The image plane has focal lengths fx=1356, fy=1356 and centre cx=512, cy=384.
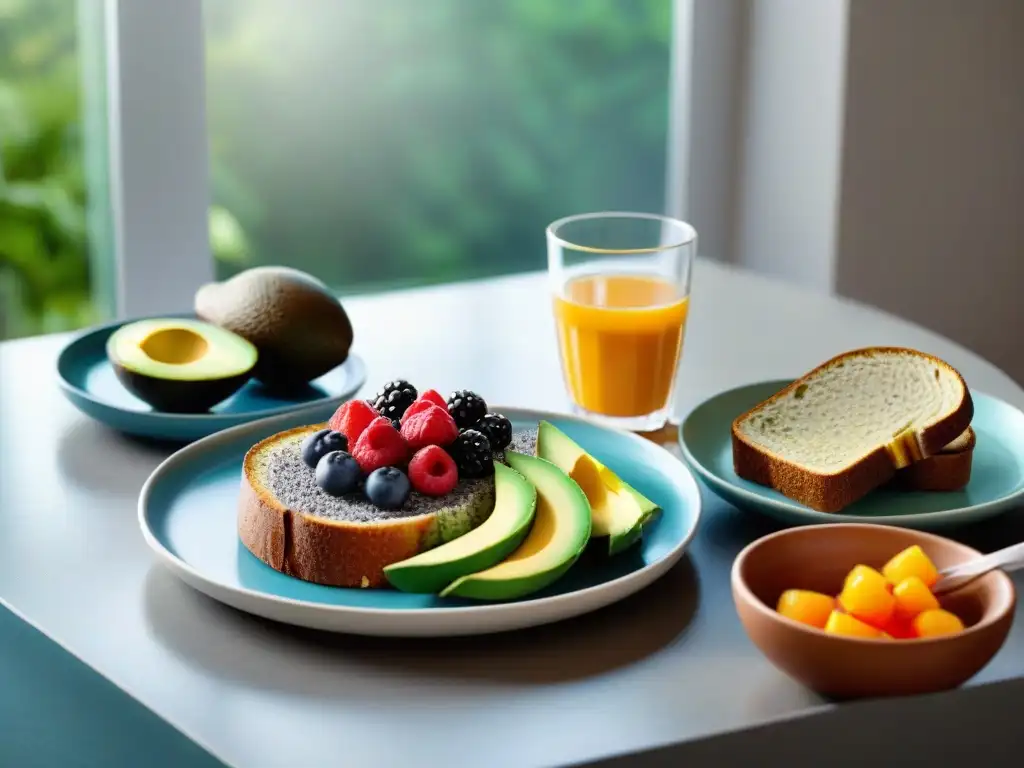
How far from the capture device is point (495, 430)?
1.11m

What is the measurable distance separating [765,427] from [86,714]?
0.61m

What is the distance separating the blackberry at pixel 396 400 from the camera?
114 cm

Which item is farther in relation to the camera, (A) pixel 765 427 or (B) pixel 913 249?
(B) pixel 913 249

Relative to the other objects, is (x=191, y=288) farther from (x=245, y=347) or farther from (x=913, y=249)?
(x=913, y=249)

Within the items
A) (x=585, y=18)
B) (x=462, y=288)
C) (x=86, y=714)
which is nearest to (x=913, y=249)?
(x=585, y=18)

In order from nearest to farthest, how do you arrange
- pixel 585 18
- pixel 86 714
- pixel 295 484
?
pixel 86 714
pixel 295 484
pixel 585 18

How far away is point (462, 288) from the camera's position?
1880 mm

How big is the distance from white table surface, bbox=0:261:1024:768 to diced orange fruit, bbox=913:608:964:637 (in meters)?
0.08

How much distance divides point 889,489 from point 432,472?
0.39m

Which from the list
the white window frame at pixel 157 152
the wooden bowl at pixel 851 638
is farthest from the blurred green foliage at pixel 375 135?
the wooden bowl at pixel 851 638

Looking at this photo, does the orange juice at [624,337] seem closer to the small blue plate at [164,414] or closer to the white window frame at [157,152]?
the small blue plate at [164,414]

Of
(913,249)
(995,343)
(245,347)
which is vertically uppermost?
(245,347)

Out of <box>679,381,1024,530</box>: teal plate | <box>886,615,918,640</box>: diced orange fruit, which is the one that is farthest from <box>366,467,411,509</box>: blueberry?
<box>886,615,918,640</box>: diced orange fruit

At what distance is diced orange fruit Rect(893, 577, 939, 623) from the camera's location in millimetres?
811
